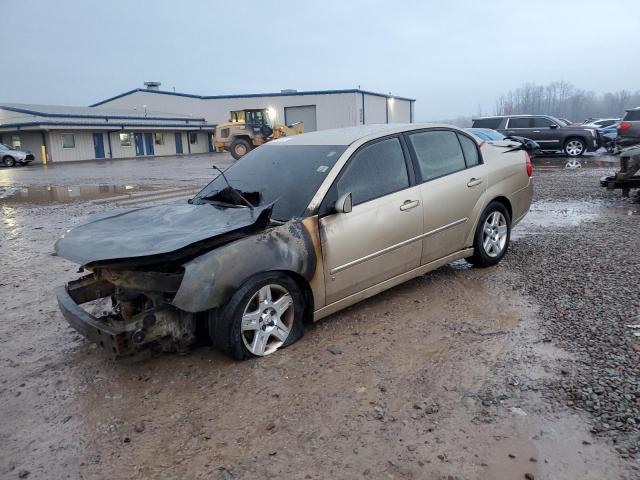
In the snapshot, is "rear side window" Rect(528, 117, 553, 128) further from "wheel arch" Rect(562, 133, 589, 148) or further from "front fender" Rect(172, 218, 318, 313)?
"front fender" Rect(172, 218, 318, 313)

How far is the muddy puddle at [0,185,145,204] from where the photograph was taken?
46.6ft

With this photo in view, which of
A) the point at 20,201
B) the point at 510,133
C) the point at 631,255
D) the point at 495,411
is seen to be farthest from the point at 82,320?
the point at 510,133

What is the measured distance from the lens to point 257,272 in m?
3.58

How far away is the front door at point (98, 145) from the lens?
4162cm

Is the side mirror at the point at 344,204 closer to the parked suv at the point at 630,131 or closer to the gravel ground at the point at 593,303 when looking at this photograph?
the gravel ground at the point at 593,303

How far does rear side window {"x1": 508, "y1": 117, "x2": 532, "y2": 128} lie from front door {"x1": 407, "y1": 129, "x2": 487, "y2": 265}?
1773 cm

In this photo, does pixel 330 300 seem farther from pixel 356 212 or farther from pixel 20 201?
pixel 20 201

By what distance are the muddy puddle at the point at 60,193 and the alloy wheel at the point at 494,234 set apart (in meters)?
11.7

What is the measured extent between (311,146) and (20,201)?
12298 millimetres

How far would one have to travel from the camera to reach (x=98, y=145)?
4203 centimetres

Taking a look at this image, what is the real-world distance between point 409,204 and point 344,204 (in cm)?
85

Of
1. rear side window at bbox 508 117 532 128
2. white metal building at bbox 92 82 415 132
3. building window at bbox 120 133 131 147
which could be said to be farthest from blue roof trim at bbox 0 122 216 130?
rear side window at bbox 508 117 532 128

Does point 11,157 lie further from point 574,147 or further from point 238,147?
point 574,147

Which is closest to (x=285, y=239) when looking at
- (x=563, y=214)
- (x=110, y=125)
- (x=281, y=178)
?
(x=281, y=178)
